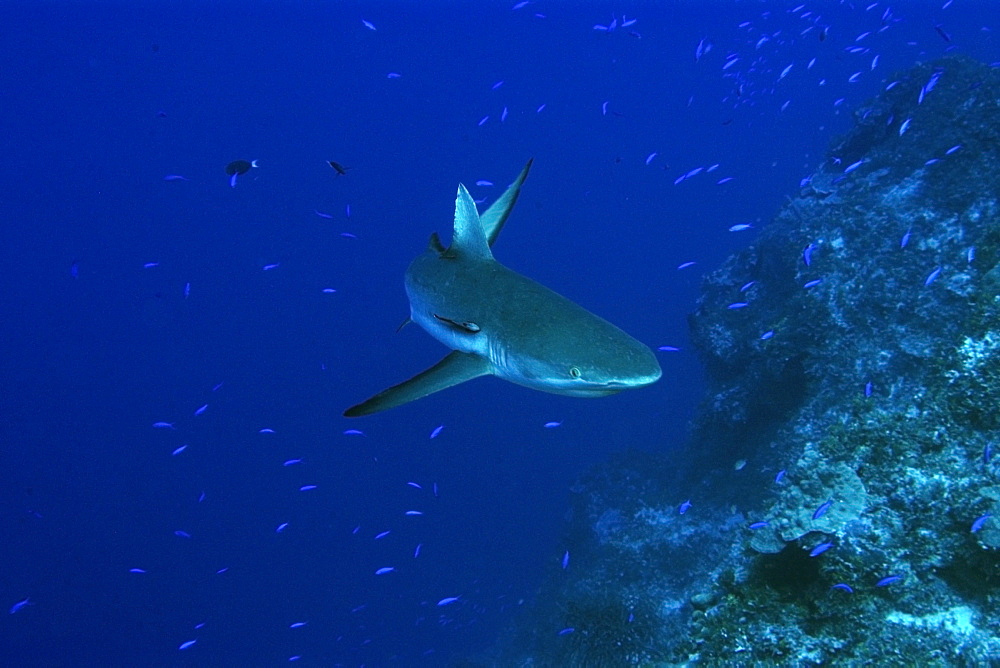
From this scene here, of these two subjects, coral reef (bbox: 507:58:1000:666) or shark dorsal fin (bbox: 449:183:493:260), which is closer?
shark dorsal fin (bbox: 449:183:493:260)

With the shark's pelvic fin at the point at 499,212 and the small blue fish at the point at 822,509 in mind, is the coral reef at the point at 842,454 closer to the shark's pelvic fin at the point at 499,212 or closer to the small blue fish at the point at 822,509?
the small blue fish at the point at 822,509

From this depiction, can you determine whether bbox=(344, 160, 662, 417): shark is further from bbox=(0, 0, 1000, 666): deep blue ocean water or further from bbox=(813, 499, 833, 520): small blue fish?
bbox=(0, 0, 1000, 666): deep blue ocean water

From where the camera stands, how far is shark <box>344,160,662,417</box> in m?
2.32

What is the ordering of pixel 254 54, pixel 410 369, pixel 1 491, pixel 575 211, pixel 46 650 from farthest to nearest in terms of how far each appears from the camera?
pixel 254 54 → pixel 575 211 → pixel 1 491 → pixel 410 369 → pixel 46 650

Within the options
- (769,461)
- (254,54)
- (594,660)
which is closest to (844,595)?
(769,461)

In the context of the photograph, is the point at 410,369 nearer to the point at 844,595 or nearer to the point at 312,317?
the point at 312,317

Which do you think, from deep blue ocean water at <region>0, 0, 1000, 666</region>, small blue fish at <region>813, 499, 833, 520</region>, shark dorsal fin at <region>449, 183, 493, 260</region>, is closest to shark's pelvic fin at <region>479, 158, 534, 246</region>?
shark dorsal fin at <region>449, 183, 493, 260</region>

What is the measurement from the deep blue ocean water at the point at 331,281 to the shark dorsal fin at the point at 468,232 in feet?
35.1

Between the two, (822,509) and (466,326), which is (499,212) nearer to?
(466,326)

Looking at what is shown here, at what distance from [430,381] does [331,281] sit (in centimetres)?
6338

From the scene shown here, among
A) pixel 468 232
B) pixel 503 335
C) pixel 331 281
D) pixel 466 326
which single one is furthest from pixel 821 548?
pixel 331 281

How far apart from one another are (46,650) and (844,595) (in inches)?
1655

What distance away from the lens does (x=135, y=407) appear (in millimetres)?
47656

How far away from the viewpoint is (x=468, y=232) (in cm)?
347
